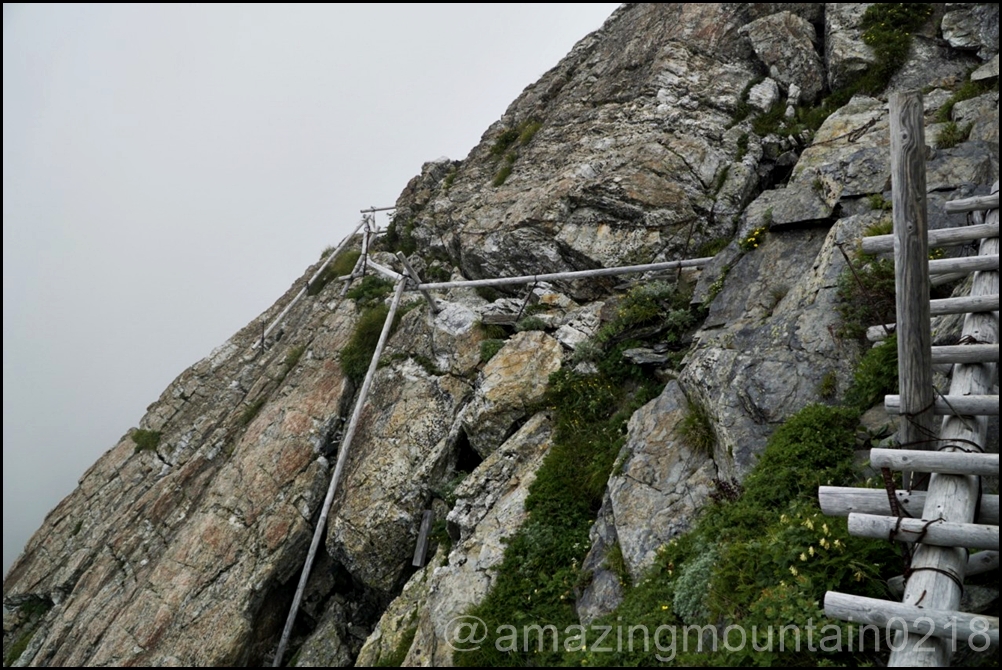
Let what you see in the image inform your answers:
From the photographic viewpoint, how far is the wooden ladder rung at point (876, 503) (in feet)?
15.2

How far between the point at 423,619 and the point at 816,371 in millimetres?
7406

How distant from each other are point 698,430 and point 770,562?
2.90 meters

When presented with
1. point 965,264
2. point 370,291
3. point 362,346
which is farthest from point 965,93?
point 370,291

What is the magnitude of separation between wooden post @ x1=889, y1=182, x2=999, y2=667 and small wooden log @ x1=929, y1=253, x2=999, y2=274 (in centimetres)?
63

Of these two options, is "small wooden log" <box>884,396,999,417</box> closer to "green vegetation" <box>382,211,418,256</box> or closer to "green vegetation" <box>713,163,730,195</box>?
"green vegetation" <box>713,163,730,195</box>

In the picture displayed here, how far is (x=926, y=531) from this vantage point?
4.42 metres

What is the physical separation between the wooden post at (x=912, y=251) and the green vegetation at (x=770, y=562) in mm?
1292

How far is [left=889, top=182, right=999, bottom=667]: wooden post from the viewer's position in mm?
4129

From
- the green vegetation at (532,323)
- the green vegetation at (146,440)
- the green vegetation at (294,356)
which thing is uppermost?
the green vegetation at (146,440)

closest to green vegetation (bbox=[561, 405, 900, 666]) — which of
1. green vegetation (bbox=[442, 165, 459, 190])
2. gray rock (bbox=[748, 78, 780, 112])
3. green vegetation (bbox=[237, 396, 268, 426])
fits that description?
gray rock (bbox=[748, 78, 780, 112])

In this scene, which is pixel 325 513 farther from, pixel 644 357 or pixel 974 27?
pixel 974 27

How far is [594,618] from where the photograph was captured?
7289mm

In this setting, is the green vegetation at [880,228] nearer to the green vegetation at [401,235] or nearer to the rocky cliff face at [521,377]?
the rocky cliff face at [521,377]

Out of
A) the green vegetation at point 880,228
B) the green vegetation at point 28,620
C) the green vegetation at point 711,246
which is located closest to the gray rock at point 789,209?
the green vegetation at point 880,228
